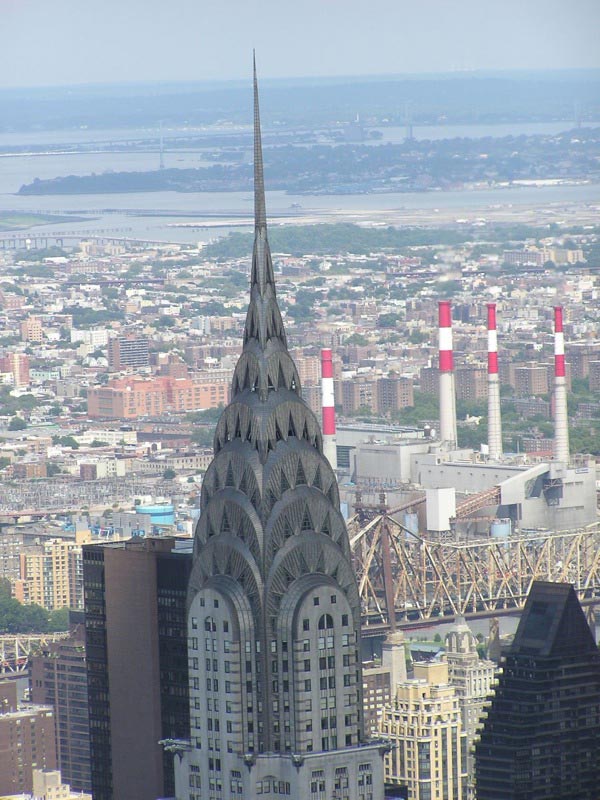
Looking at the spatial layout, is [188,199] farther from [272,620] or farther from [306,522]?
[272,620]

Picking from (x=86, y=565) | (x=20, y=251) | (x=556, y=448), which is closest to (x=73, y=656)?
(x=86, y=565)

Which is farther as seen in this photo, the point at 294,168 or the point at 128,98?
the point at 128,98

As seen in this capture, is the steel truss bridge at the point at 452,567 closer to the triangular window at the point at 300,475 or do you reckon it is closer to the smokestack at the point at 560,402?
the smokestack at the point at 560,402

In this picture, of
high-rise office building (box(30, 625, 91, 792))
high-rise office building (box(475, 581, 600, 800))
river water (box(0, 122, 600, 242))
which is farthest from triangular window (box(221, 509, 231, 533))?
river water (box(0, 122, 600, 242))

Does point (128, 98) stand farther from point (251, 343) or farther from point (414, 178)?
point (251, 343)

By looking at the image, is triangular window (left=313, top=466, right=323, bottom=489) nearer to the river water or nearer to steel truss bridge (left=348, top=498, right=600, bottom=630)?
steel truss bridge (left=348, top=498, right=600, bottom=630)

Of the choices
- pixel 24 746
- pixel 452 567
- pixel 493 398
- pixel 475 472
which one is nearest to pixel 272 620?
pixel 24 746
